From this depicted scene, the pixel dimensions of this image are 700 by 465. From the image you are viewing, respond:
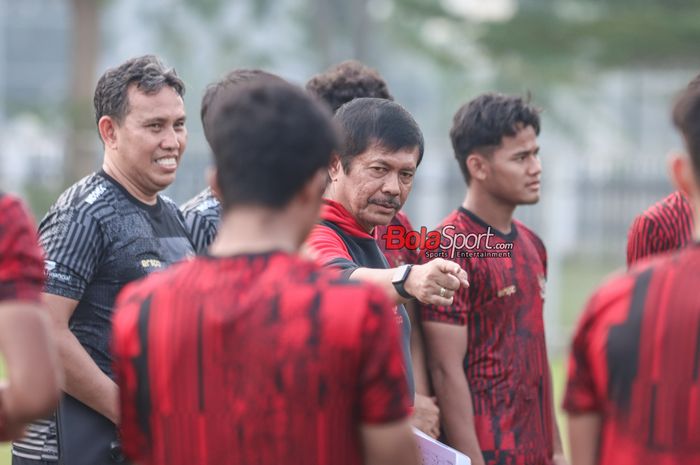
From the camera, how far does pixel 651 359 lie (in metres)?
2.59

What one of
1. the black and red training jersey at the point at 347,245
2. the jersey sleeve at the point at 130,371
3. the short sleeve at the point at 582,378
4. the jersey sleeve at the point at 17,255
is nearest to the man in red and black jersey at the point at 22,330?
the jersey sleeve at the point at 17,255

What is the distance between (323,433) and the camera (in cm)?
251

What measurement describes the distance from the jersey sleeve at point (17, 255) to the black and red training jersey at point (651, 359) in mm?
1327

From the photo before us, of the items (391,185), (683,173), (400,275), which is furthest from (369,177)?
(683,173)

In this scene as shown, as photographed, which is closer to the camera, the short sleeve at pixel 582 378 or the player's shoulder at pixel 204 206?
the short sleeve at pixel 582 378

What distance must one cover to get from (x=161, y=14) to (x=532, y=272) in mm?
23172

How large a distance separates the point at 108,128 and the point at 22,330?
1.83 m

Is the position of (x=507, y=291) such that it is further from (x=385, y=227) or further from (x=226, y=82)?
(x=226, y=82)

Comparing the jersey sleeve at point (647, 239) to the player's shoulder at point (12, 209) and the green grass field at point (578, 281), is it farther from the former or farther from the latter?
the green grass field at point (578, 281)

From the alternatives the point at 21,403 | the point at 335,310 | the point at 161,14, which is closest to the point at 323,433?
the point at 335,310

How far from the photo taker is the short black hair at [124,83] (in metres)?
4.34

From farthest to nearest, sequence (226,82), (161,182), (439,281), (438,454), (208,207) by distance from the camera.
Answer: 1. (208,207)
2. (226,82)
3. (161,182)
4. (438,454)
5. (439,281)

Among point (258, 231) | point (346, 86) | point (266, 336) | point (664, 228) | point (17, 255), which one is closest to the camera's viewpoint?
point (266, 336)

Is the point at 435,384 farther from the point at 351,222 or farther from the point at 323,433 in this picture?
the point at 323,433
